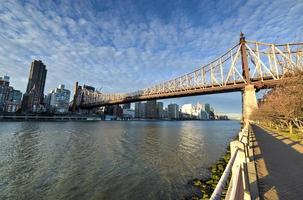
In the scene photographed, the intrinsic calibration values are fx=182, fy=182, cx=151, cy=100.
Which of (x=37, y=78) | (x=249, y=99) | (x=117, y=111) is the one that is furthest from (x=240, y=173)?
(x=37, y=78)

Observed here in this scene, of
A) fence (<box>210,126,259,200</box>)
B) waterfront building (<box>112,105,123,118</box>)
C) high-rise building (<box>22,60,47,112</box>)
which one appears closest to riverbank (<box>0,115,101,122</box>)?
waterfront building (<box>112,105,123,118</box>)

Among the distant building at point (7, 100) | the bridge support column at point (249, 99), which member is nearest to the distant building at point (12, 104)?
the distant building at point (7, 100)

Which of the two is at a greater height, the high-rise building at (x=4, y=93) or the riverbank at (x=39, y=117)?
the high-rise building at (x=4, y=93)

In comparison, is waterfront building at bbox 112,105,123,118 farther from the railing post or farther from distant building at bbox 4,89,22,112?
the railing post

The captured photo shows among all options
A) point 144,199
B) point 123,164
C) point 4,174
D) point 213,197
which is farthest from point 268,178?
point 4,174

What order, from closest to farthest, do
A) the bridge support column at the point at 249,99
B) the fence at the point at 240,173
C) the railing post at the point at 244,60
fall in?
1. the fence at the point at 240,173
2. the bridge support column at the point at 249,99
3. the railing post at the point at 244,60

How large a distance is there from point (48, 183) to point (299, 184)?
9939 mm

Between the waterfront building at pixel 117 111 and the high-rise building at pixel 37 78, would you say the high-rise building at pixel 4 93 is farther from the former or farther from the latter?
the waterfront building at pixel 117 111

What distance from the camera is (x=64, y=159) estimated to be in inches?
521

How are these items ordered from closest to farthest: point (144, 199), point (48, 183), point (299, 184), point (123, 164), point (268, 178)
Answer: point (299, 184)
point (268, 178)
point (144, 199)
point (48, 183)
point (123, 164)

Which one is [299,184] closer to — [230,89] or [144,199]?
[144,199]

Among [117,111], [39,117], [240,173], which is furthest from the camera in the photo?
[117,111]

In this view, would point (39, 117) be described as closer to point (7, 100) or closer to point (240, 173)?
point (7, 100)

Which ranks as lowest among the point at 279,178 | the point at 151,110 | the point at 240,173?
the point at 279,178
